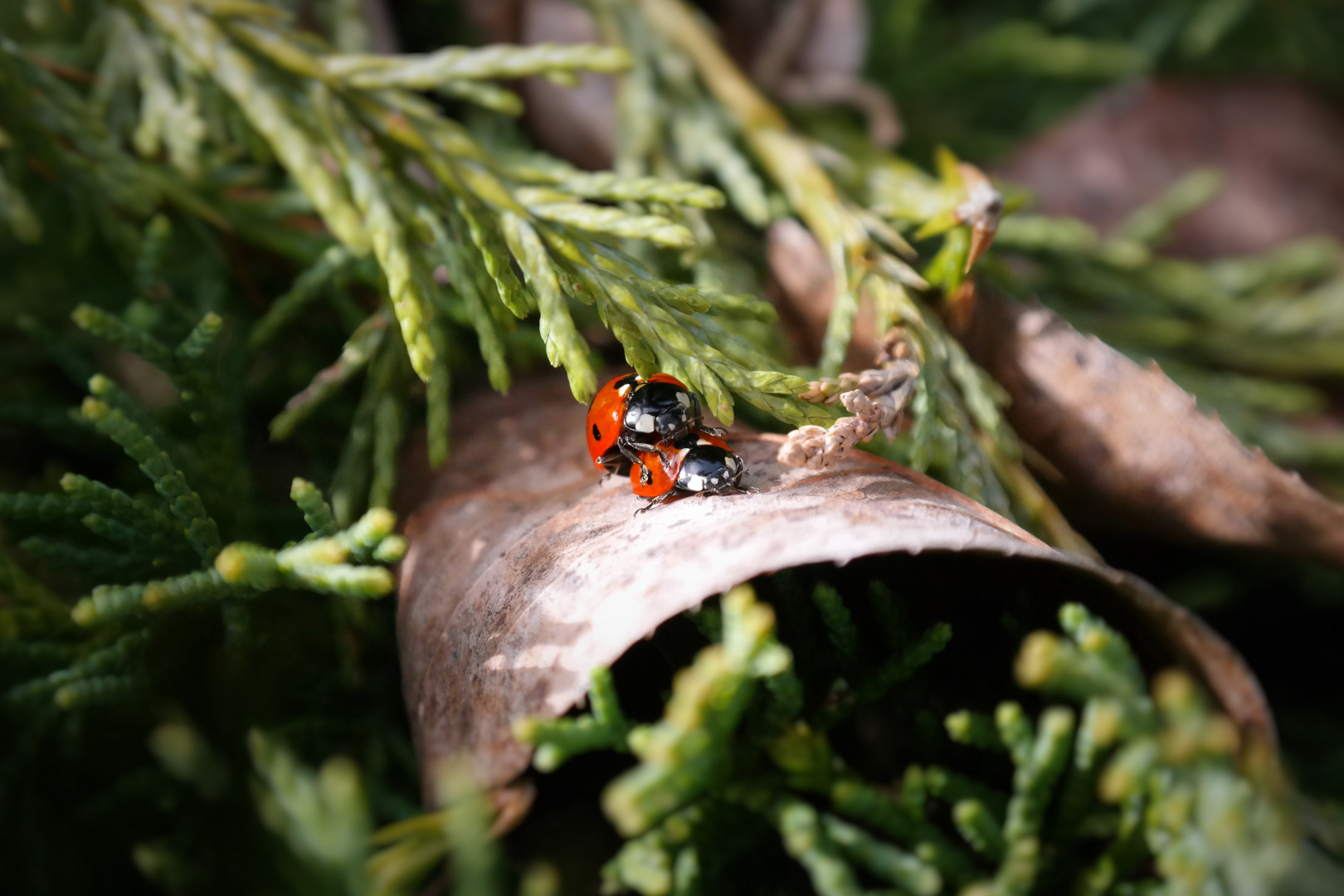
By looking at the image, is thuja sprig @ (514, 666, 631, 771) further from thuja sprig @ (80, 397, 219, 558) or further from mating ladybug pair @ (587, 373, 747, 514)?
thuja sprig @ (80, 397, 219, 558)

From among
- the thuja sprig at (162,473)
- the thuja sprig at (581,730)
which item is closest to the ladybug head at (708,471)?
the thuja sprig at (581,730)

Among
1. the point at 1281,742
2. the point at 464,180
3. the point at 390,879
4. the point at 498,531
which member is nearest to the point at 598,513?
the point at 498,531

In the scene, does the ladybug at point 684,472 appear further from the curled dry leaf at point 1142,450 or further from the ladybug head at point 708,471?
the curled dry leaf at point 1142,450

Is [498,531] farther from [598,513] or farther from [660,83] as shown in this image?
[660,83]

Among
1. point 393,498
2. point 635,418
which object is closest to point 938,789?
point 635,418

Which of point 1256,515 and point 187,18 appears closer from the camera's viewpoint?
point 1256,515

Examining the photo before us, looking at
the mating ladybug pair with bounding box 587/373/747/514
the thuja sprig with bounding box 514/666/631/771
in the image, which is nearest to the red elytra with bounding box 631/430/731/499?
the mating ladybug pair with bounding box 587/373/747/514

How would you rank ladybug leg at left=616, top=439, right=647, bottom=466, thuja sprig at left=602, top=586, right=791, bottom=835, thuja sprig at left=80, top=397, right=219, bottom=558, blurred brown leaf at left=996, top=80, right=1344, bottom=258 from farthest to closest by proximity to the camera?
blurred brown leaf at left=996, top=80, right=1344, bottom=258
ladybug leg at left=616, top=439, right=647, bottom=466
thuja sprig at left=80, top=397, right=219, bottom=558
thuja sprig at left=602, top=586, right=791, bottom=835
